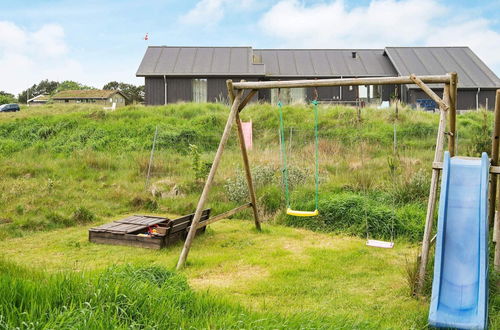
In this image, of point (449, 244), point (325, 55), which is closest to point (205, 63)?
point (325, 55)

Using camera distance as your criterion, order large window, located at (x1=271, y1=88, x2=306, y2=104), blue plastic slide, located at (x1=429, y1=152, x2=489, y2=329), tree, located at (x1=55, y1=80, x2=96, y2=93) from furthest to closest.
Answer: tree, located at (x1=55, y1=80, x2=96, y2=93) < large window, located at (x1=271, y1=88, x2=306, y2=104) < blue plastic slide, located at (x1=429, y1=152, x2=489, y2=329)

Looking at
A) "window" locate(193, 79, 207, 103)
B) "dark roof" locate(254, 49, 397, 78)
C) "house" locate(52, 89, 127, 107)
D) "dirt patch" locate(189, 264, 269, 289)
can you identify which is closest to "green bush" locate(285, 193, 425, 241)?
"dirt patch" locate(189, 264, 269, 289)

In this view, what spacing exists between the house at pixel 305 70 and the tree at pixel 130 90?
28.2 m

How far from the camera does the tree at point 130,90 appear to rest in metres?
57.9

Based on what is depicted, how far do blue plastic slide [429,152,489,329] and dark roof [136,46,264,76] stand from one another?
75.3 ft

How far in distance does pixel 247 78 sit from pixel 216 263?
21.9 meters

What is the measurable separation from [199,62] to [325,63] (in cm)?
826

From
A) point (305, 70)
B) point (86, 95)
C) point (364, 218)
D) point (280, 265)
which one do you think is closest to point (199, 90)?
point (305, 70)

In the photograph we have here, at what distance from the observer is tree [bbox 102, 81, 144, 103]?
57.9m

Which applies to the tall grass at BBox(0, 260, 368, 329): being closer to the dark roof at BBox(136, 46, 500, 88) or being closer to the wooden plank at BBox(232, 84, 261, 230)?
the wooden plank at BBox(232, 84, 261, 230)

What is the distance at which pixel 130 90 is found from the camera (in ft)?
200

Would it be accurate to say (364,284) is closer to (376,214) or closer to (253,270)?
(253,270)

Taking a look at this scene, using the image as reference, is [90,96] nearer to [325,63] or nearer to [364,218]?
[325,63]

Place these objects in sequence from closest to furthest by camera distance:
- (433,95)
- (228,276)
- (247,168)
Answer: (433,95) < (228,276) < (247,168)
